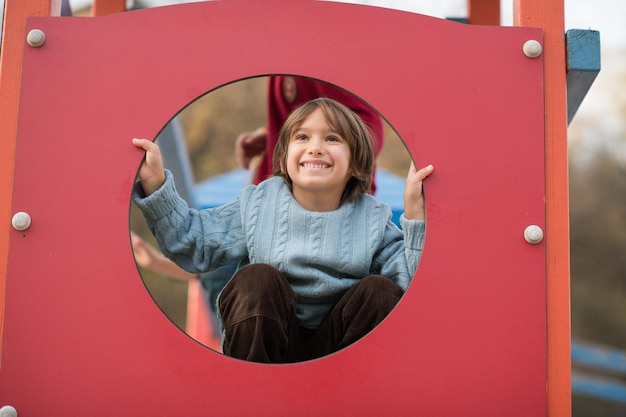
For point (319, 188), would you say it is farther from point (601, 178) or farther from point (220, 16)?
point (601, 178)

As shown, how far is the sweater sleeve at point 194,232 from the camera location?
1.44 meters

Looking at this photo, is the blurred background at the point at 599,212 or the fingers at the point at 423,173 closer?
the fingers at the point at 423,173

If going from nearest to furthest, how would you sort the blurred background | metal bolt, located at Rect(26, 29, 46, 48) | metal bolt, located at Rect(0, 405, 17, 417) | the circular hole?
metal bolt, located at Rect(0, 405, 17, 417)
metal bolt, located at Rect(26, 29, 46, 48)
the circular hole
the blurred background

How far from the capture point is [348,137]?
1.70 metres

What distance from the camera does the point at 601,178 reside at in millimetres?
8492

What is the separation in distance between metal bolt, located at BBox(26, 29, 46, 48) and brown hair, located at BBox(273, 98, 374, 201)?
1.92 ft

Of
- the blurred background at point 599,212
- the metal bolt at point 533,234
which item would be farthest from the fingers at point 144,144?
the blurred background at point 599,212

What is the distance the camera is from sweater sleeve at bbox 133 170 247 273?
1438 mm

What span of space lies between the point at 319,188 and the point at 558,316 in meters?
0.60

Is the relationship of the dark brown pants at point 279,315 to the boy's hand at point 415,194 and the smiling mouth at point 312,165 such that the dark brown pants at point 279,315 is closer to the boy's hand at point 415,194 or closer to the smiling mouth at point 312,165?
the boy's hand at point 415,194

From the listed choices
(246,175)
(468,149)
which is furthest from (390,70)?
(246,175)

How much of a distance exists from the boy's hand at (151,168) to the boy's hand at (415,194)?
42 centimetres

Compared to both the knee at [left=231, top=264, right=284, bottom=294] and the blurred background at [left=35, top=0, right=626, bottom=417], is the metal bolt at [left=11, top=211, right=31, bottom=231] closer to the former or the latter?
the knee at [left=231, top=264, right=284, bottom=294]

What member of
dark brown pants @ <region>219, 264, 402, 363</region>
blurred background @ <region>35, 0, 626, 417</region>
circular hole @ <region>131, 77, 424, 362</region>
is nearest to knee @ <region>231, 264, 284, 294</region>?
dark brown pants @ <region>219, 264, 402, 363</region>
